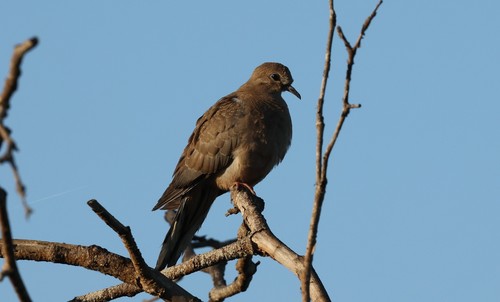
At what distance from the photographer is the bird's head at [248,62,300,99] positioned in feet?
26.0

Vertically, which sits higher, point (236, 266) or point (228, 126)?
point (228, 126)

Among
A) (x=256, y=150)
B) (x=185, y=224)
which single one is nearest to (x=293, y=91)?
(x=256, y=150)

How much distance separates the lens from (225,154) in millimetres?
7078

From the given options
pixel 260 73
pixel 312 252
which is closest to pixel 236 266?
pixel 312 252

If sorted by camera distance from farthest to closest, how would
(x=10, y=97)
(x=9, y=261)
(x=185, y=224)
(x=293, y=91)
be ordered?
1. (x=293, y=91)
2. (x=185, y=224)
3. (x=9, y=261)
4. (x=10, y=97)

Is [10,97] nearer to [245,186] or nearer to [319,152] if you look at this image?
[319,152]

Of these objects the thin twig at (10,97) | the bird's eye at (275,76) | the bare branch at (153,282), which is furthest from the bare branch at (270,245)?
the bird's eye at (275,76)

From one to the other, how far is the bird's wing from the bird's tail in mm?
128

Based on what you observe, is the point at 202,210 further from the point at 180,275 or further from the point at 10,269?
the point at 10,269

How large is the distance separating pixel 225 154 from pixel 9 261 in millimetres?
4935

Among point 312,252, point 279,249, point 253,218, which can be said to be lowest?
point 312,252

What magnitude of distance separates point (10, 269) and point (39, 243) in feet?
7.58

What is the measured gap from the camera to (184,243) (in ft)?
21.4

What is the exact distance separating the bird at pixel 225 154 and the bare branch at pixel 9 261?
4.45m
